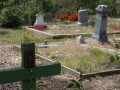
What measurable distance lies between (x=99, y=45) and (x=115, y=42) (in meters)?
0.58

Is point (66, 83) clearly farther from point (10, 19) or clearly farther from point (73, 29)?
point (10, 19)

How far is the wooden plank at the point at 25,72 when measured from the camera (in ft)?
7.06

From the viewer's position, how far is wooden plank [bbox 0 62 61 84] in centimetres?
215

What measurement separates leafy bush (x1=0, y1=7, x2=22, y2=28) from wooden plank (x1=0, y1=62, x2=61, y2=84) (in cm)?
1168

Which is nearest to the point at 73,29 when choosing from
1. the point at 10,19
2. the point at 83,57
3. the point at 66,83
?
the point at 10,19

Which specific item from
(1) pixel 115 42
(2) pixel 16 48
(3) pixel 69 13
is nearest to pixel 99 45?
(1) pixel 115 42

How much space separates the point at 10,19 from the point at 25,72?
12.0 metres

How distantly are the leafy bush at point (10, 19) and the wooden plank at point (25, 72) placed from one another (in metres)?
11.7

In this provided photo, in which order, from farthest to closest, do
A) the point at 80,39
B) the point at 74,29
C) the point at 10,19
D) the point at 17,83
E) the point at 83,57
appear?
the point at 10,19, the point at 74,29, the point at 80,39, the point at 83,57, the point at 17,83

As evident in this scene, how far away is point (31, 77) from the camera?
225cm

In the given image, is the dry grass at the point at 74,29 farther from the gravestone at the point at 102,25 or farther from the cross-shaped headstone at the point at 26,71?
the cross-shaped headstone at the point at 26,71

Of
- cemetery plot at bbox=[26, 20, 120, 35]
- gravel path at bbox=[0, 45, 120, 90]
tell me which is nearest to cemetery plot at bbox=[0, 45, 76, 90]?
gravel path at bbox=[0, 45, 120, 90]

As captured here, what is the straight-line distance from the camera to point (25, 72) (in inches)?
86.6

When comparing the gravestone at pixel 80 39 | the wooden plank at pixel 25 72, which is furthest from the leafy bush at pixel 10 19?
the wooden plank at pixel 25 72
